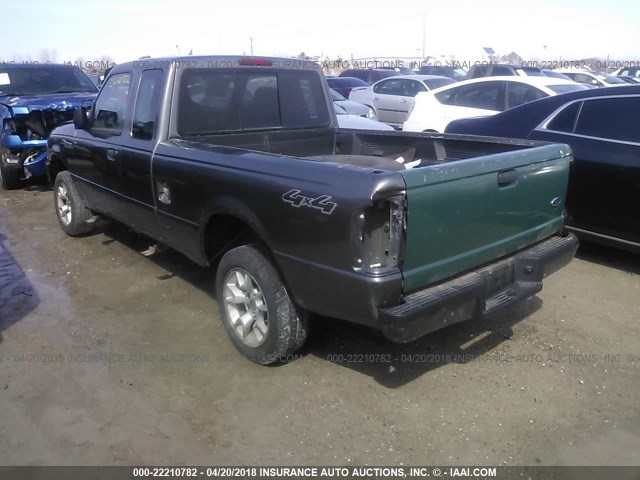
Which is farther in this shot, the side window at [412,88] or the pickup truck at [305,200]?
the side window at [412,88]

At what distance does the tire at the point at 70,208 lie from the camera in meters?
6.00

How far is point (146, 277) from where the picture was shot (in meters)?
5.14

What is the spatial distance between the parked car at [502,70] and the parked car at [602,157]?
883 centimetres

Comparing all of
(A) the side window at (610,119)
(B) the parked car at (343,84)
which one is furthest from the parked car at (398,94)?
(A) the side window at (610,119)

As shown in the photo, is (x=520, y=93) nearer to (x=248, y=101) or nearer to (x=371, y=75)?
(x=248, y=101)

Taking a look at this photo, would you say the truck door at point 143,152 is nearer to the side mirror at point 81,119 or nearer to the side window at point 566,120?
the side mirror at point 81,119

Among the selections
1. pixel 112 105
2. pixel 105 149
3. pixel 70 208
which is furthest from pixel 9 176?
pixel 105 149

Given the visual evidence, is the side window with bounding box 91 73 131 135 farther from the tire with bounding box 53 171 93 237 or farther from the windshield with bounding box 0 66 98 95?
the windshield with bounding box 0 66 98 95

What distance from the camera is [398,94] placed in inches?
567

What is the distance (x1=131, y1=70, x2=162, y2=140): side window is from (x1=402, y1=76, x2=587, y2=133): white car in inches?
218

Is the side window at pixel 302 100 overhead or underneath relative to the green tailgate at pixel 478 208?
overhead

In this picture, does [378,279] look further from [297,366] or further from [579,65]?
[579,65]

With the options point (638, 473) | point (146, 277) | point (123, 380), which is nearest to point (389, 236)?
point (638, 473)

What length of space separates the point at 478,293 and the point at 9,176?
26.4ft
